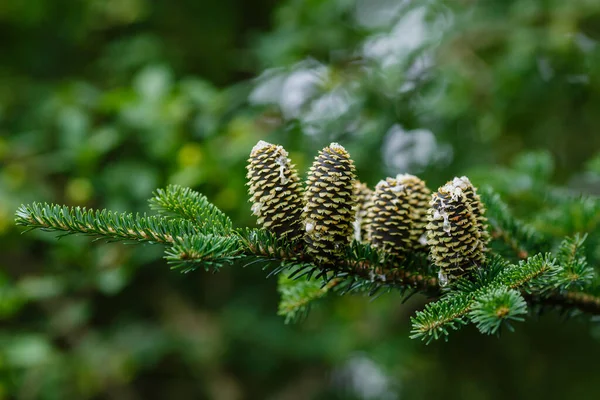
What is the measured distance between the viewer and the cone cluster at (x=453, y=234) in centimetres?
81

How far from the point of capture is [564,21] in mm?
2355

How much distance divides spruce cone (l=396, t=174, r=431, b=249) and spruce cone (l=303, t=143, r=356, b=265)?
14 cm

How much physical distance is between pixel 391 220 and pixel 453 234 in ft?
0.39

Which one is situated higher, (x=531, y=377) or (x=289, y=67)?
(x=289, y=67)

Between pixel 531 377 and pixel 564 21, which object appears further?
pixel 531 377

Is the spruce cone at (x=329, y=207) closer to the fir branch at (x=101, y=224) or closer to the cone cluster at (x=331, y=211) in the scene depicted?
the cone cluster at (x=331, y=211)

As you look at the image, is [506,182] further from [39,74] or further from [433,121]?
[39,74]

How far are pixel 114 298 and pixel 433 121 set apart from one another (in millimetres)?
1773

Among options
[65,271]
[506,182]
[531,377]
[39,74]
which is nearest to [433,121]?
[506,182]

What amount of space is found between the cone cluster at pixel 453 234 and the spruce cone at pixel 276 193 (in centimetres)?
19

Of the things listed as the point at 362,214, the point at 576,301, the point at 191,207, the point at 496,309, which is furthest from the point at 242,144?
the point at 496,309

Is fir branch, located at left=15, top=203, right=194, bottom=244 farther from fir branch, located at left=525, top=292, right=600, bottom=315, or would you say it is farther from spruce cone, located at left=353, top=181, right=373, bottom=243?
fir branch, located at left=525, top=292, right=600, bottom=315

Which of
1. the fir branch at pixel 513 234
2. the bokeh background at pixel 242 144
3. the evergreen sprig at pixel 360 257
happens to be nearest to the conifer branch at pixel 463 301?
the evergreen sprig at pixel 360 257

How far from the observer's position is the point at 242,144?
2.09 meters
